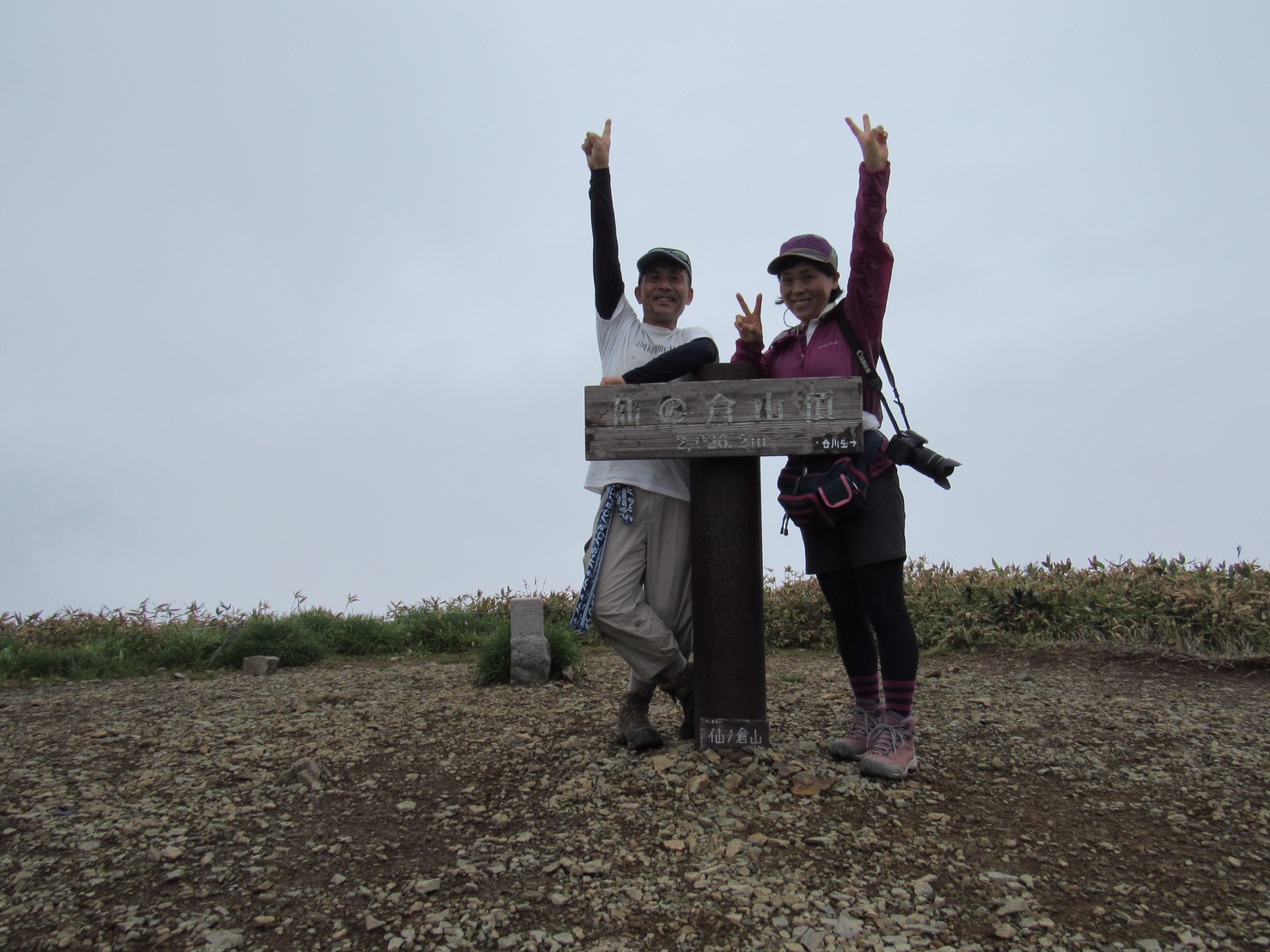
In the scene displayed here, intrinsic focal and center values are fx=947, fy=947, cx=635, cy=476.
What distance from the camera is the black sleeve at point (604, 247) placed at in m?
4.21

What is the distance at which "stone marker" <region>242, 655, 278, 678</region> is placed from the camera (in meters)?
8.09

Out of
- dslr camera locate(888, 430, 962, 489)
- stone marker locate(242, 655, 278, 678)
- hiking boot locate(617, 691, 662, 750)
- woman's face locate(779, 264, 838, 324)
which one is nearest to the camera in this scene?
dslr camera locate(888, 430, 962, 489)

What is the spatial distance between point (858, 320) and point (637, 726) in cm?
210

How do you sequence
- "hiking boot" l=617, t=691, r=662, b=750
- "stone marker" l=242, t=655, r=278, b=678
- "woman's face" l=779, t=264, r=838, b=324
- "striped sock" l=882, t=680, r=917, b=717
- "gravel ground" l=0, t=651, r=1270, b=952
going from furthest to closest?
"stone marker" l=242, t=655, r=278, b=678 < "hiking boot" l=617, t=691, r=662, b=750 < "woman's face" l=779, t=264, r=838, b=324 < "striped sock" l=882, t=680, r=917, b=717 < "gravel ground" l=0, t=651, r=1270, b=952

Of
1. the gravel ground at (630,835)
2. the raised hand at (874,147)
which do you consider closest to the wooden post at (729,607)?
the gravel ground at (630,835)

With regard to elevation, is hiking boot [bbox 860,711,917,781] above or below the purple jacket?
below

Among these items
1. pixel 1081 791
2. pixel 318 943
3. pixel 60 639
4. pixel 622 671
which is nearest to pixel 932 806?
pixel 1081 791

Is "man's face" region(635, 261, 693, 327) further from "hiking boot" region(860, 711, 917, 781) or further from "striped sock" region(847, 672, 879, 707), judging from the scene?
"hiking boot" region(860, 711, 917, 781)

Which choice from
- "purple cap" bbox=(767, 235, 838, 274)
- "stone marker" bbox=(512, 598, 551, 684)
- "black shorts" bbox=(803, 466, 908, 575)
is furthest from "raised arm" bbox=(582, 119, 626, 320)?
"stone marker" bbox=(512, 598, 551, 684)

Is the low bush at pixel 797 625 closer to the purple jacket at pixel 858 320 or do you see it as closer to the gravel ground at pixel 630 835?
the gravel ground at pixel 630 835

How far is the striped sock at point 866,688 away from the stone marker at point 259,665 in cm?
565

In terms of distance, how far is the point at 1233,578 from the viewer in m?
8.49

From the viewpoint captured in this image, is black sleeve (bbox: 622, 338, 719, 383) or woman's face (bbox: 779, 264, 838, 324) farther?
woman's face (bbox: 779, 264, 838, 324)

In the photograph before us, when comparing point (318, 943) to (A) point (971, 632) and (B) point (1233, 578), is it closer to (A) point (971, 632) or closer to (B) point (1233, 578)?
(A) point (971, 632)
